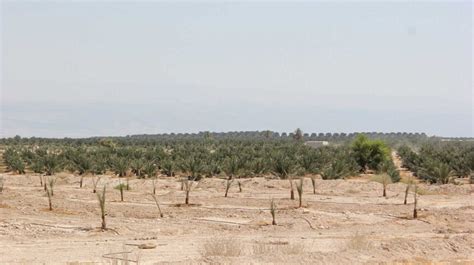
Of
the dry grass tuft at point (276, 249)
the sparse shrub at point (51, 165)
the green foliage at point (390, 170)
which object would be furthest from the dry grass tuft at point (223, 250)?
the sparse shrub at point (51, 165)

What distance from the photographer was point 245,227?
79.7ft

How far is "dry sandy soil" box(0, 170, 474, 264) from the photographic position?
57.1 ft

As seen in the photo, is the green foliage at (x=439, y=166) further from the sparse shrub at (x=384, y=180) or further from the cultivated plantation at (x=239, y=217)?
the sparse shrub at (x=384, y=180)

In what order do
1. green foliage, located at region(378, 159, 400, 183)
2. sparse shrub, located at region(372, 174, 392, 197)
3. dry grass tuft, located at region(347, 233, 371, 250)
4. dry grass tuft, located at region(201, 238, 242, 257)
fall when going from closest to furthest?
dry grass tuft, located at region(201, 238, 242, 257) → dry grass tuft, located at region(347, 233, 371, 250) → sparse shrub, located at region(372, 174, 392, 197) → green foliage, located at region(378, 159, 400, 183)

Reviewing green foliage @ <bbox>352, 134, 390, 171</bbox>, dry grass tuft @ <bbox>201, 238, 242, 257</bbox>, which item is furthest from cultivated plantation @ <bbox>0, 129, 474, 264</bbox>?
green foliage @ <bbox>352, 134, 390, 171</bbox>

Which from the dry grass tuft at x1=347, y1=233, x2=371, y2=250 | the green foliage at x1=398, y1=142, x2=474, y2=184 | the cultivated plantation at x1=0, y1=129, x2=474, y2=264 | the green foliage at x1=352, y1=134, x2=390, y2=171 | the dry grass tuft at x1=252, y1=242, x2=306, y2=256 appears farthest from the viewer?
the green foliage at x1=352, y1=134, x2=390, y2=171

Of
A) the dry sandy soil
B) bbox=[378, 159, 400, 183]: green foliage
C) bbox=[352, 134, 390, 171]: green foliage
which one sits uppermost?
bbox=[352, 134, 390, 171]: green foliage

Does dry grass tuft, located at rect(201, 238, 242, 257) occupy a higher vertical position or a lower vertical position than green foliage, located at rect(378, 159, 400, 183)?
lower

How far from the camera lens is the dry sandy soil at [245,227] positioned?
17406 mm

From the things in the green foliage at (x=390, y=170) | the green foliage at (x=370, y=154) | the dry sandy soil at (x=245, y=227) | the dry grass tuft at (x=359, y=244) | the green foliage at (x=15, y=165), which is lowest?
the dry sandy soil at (x=245, y=227)

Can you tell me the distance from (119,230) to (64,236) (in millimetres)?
1857

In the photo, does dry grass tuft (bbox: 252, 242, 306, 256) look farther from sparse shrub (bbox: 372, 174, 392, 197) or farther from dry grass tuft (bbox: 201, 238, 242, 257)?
sparse shrub (bbox: 372, 174, 392, 197)

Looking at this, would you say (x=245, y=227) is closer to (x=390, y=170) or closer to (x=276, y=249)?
(x=276, y=249)

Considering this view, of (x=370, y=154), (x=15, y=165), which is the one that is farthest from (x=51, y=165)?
(x=370, y=154)
